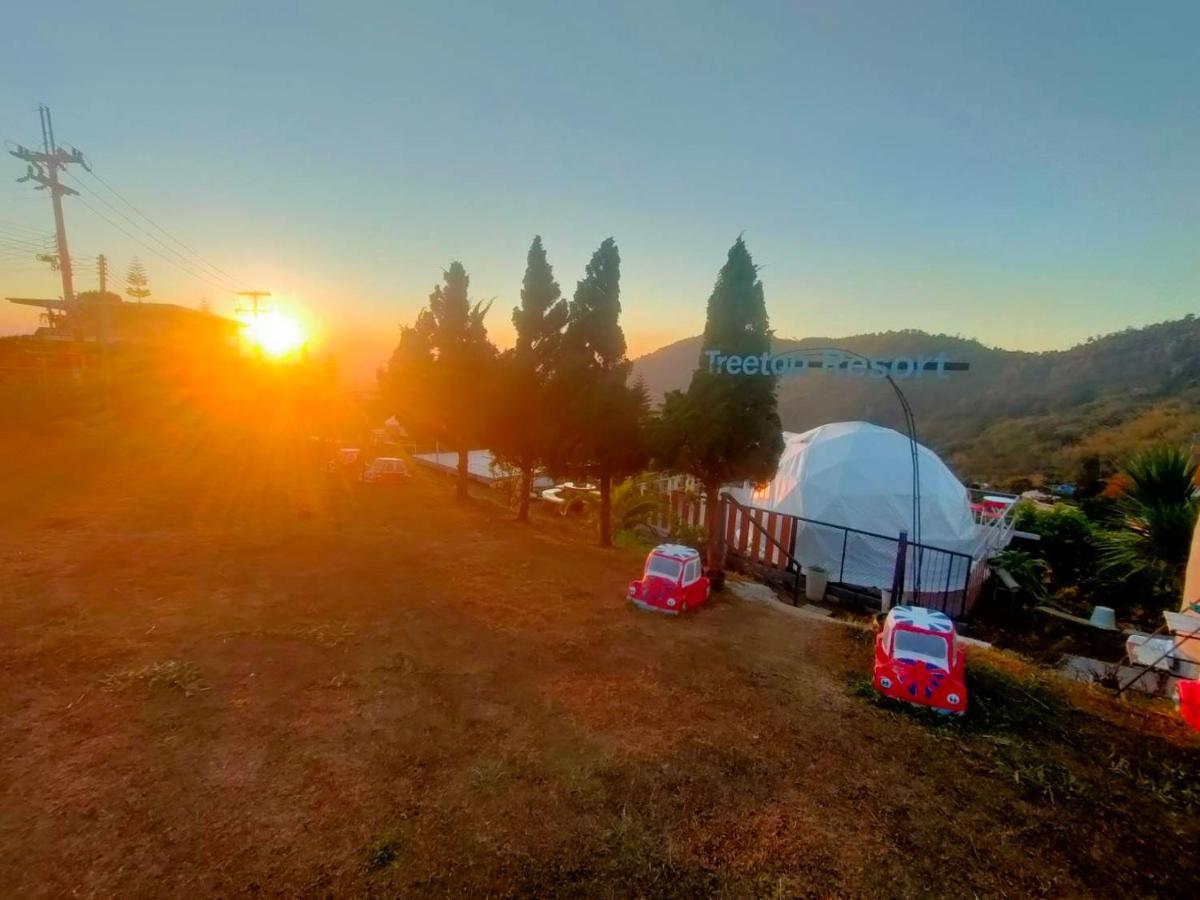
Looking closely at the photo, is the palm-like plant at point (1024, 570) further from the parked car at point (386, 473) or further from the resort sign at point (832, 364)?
the parked car at point (386, 473)

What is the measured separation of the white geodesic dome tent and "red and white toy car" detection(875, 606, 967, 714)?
8.84 meters

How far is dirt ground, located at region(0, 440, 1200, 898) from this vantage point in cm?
415

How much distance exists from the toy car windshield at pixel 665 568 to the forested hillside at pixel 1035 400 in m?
32.1

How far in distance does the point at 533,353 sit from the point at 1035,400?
3209 inches

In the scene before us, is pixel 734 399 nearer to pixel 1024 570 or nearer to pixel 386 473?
pixel 1024 570

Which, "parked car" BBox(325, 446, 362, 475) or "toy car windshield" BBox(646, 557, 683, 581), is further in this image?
"parked car" BBox(325, 446, 362, 475)

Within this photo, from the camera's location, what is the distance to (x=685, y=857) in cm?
429

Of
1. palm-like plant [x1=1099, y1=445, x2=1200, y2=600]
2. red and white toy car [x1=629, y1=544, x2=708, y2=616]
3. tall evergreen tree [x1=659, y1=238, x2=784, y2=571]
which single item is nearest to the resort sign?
tall evergreen tree [x1=659, y1=238, x2=784, y2=571]

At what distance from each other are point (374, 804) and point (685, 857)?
280 centimetres

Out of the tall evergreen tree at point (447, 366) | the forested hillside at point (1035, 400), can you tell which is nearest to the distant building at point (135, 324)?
the tall evergreen tree at point (447, 366)

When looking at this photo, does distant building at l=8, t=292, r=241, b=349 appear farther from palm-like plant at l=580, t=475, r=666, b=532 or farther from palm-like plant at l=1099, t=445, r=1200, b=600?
palm-like plant at l=1099, t=445, r=1200, b=600

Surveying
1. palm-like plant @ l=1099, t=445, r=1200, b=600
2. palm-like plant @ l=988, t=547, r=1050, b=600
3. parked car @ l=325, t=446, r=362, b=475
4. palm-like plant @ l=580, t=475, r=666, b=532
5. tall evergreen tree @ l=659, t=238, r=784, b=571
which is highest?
tall evergreen tree @ l=659, t=238, r=784, b=571

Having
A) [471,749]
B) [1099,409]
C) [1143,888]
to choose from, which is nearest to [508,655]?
[471,749]

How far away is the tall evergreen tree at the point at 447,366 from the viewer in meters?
18.0
